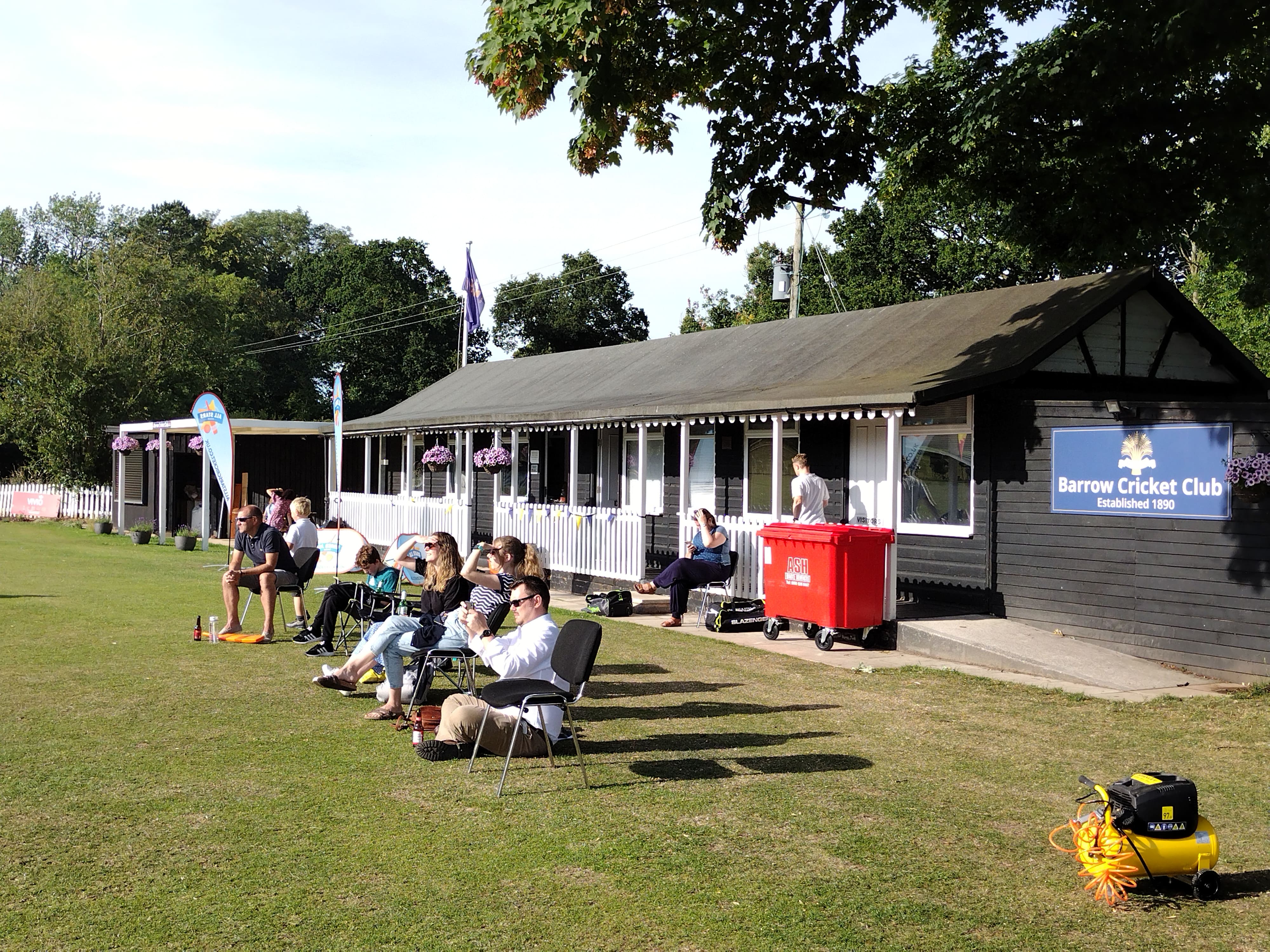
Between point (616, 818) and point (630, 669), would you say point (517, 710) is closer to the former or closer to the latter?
point (616, 818)

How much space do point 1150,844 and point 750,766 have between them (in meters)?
2.61

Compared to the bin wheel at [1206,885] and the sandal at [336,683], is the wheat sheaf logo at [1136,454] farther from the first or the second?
the sandal at [336,683]

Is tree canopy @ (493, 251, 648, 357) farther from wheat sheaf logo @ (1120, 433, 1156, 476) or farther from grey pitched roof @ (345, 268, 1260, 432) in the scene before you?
wheat sheaf logo @ (1120, 433, 1156, 476)

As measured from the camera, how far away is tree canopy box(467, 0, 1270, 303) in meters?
10.1

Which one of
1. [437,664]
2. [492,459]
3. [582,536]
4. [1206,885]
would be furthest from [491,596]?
[492,459]

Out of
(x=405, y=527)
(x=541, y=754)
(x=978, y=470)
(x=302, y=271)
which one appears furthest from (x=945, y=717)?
(x=302, y=271)

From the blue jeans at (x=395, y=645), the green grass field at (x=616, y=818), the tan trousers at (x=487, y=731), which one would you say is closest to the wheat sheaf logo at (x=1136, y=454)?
the green grass field at (x=616, y=818)

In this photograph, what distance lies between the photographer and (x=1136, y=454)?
428 inches

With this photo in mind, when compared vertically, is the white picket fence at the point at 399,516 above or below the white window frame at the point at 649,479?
below

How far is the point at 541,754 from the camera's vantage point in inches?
286

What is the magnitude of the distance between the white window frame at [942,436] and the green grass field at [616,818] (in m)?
3.57

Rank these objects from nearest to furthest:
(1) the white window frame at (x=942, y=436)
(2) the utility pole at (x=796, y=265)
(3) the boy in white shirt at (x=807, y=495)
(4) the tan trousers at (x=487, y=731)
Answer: (4) the tan trousers at (x=487, y=731) → (3) the boy in white shirt at (x=807, y=495) → (1) the white window frame at (x=942, y=436) → (2) the utility pole at (x=796, y=265)

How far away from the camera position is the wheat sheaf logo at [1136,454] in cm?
1075

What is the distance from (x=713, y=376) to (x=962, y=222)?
20.2 metres
